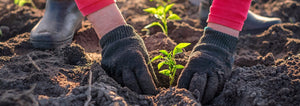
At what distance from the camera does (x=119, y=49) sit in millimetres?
1796

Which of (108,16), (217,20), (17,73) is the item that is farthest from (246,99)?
(17,73)

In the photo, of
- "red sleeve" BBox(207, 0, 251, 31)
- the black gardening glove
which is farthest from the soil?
"red sleeve" BBox(207, 0, 251, 31)

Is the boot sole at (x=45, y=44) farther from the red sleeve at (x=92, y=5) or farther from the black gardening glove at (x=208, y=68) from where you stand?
the black gardening glove at (x=208, y=68)

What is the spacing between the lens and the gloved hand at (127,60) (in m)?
1.69

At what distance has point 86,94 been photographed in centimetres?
148

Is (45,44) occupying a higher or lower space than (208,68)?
lower

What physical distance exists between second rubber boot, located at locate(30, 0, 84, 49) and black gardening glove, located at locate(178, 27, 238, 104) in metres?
1.52

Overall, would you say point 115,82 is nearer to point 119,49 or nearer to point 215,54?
point 119,49

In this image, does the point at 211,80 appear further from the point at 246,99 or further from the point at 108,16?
the point at 108,16

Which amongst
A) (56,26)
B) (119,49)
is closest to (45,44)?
(56,26)

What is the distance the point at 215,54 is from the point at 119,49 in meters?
0.64

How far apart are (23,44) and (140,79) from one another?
1652mm

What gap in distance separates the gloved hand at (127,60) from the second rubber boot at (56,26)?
39.4 inches

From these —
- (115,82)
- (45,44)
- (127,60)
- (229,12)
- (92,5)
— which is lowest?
(45,44)
